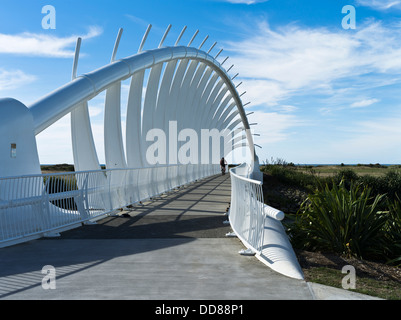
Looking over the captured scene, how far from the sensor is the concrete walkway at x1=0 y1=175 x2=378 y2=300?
15.3 ft

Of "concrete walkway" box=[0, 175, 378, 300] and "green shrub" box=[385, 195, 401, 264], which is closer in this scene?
"concrete walkway" box=[0, 175, 378, 300]

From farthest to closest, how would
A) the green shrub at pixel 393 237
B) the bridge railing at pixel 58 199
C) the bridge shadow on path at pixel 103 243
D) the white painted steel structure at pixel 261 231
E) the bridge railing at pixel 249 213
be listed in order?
the bridge railing at pixel 58 199, the green shrub at pixel 393 237, the bridge railing at pixel 249 213, the white painted steel structure at pixel 261 231, the bridge shadow on path at pixel 103 243

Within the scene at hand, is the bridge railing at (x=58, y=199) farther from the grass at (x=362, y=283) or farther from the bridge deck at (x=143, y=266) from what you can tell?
the grass at (x=362, y=283)

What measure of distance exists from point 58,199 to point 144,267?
404 centimetres

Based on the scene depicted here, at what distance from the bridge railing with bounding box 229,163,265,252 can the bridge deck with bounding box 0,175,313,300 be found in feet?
0.94

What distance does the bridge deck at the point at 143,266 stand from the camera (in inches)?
185

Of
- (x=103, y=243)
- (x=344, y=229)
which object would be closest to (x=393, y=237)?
(x=344, y=229)

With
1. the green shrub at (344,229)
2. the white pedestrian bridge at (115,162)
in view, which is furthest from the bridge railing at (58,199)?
the green shrub at (344,229)

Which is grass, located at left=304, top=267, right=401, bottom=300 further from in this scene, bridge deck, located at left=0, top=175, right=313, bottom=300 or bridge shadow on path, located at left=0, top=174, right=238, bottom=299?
bridge shadow on path, located at left=0, top=174, right=238, bottom=299

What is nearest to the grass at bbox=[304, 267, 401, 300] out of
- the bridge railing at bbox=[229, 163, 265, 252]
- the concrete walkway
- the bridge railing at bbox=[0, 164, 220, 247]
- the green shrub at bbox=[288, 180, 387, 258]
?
the concrete walkway

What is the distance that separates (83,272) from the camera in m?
5.64

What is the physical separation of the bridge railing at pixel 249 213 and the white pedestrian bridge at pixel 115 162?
18 mm

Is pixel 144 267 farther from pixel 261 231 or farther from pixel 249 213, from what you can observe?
pixel 249 213
